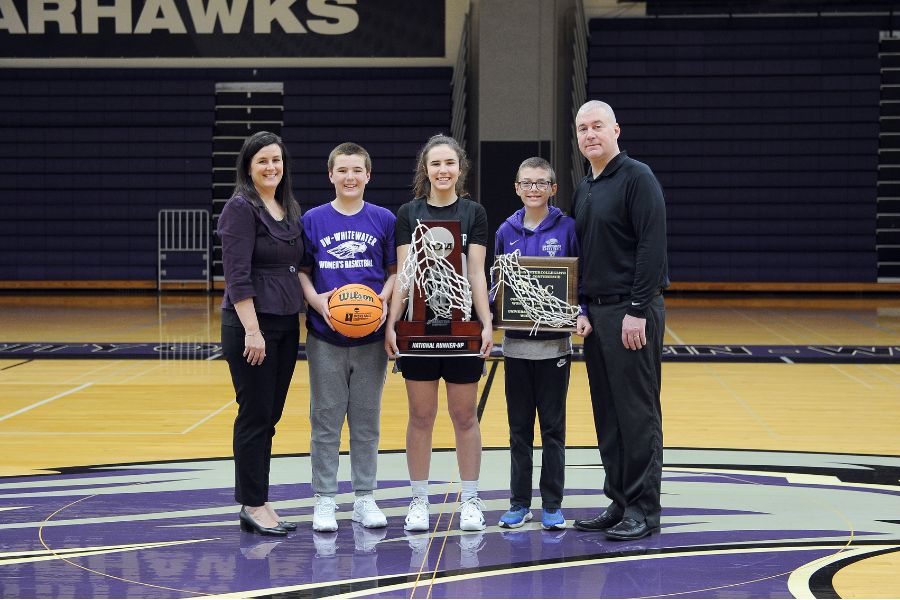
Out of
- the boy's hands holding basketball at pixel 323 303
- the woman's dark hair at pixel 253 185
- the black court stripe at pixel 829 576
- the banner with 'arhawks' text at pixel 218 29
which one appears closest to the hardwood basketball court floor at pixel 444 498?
the black court stripe at pixel 829 576

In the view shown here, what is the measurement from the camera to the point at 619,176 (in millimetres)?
3424

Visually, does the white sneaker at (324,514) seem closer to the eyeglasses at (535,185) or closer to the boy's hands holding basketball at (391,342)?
the boy's hands holding basketball at (391,342)

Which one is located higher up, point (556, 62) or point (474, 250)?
point (556, 62)

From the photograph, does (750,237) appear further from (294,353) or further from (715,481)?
(294,353)

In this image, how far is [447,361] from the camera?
341cm

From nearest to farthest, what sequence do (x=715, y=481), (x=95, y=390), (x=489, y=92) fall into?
(x=715, y=481), (x=95, y=390), (x=489, y=92)

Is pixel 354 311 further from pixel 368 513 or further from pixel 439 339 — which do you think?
pixel 368 513

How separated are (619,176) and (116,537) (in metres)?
1.89

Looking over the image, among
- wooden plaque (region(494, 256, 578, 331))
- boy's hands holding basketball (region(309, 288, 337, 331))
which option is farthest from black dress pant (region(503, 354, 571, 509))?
boy's hands holding basketball (region(309, 288, 337, 331))

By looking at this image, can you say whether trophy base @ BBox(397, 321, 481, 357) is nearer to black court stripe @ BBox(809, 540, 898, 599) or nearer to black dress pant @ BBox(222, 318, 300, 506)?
black dress pant @ BBox(222, 318, 300, 506)

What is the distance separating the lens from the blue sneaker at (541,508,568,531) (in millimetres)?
3383

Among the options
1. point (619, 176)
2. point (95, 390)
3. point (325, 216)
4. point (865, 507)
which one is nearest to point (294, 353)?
point (325, 216)

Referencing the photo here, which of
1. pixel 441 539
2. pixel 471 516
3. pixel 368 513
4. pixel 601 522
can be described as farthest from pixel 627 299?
pixel 368 513

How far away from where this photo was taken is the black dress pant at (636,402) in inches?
133
